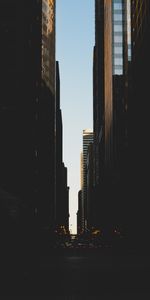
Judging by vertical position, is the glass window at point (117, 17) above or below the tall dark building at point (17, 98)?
above

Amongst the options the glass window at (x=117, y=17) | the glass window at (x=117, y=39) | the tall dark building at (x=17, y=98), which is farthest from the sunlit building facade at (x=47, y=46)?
the tall dark building at (x=17, y=98)

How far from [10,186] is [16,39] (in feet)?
65.5

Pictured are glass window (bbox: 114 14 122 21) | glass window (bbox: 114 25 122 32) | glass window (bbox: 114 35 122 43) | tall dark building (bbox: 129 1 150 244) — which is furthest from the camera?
glass window (bbox: 114 25 122 32)

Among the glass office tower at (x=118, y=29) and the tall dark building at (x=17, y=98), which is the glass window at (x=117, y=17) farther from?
the tall dark building at (x=17, y=98)

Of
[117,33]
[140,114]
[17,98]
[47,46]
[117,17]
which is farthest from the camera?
[47,46]

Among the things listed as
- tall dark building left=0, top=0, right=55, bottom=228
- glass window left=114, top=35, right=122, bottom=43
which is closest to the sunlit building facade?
glass window left=114, top=35, right=122, bottom=43

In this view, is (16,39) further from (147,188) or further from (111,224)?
(111,224)

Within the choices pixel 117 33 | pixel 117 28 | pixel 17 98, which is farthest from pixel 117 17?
pixel 17 98

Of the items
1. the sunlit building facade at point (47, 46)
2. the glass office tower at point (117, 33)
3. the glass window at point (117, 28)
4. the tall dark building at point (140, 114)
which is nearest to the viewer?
the tall dark building at point (140, 114)

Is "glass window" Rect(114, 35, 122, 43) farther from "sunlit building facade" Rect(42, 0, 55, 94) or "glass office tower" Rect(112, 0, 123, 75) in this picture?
"sunlit building facade" Rect(42, 0, 55, 94)

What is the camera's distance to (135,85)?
415 feet

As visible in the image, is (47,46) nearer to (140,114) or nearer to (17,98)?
(140,114)

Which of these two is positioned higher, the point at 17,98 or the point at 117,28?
the point at 117,28

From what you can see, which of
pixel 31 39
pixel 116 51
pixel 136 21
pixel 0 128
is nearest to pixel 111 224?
pixel 116 51
